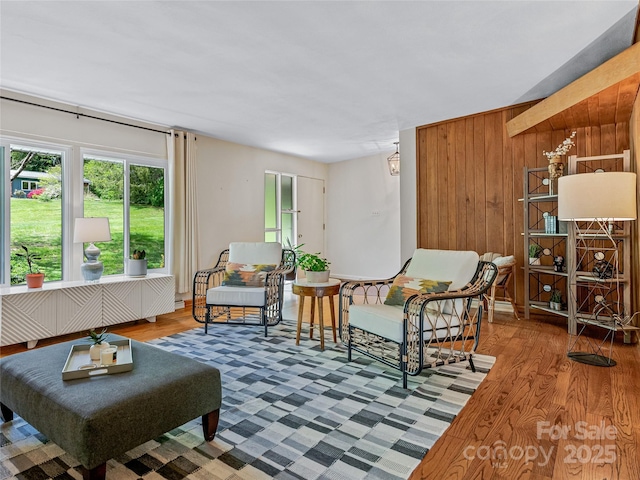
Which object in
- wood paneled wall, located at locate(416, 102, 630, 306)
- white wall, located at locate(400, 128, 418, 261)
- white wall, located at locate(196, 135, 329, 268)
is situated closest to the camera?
wood paneled wall, located at locate(416, 102, 630, 306)

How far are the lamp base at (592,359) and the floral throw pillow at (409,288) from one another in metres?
1.28

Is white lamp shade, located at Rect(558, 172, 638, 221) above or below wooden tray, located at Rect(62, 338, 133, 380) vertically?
above

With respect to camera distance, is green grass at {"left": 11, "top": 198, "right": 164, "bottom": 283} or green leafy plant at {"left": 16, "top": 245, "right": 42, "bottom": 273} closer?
green leafy plant at {"left": 16, "top": 245, "right": 42, "bottom": 273}

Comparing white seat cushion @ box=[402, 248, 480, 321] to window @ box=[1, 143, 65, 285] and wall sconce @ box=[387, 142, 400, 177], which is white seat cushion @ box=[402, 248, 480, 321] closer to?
wall sconce @ box=[387, 142, 400, 177]

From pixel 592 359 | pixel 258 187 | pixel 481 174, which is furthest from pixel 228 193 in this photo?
pixel 592 359

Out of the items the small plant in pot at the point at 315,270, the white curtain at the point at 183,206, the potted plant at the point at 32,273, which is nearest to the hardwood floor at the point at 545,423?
the potted plant at the point at 32,273

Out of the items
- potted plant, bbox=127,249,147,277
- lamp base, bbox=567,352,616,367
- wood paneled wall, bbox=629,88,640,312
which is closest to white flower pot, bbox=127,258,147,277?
potted plant, bbox=127,249,147,277

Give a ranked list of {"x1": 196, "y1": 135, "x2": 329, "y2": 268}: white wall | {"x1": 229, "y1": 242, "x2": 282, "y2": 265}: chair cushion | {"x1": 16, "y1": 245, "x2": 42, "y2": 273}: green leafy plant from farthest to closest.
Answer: {"x1": 196, "y1": 135, "x2": 329, "y2": 268}: white wall → {"x1": 229, "y1": 242, "x2": 282, "y2": 265}: chair cushion → {"x1": 16, "y1": 245, "x2": 42, "y2": 273}: green leafy plant

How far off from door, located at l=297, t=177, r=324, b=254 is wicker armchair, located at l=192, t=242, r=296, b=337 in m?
2.93

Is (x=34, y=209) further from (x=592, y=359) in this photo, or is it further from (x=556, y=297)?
(x=556, y=297)

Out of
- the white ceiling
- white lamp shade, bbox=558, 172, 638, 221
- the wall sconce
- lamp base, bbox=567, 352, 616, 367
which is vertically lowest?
lamp base, bbox=567, 352, 616, 367

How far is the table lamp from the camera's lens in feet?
12.7

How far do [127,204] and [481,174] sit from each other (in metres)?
4.62

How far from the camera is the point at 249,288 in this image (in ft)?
13.1
